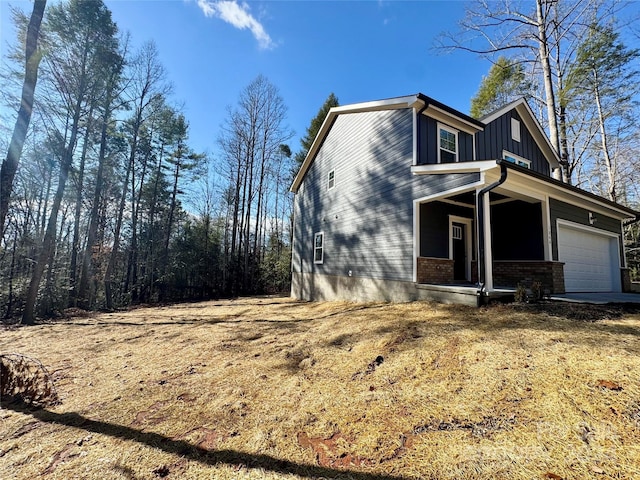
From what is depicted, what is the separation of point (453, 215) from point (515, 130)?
211 inches

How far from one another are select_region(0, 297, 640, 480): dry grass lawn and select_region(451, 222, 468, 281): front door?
3.81m

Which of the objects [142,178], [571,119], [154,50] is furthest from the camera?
[142,178]

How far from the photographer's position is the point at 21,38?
8688 mm

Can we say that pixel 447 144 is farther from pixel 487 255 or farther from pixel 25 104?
pixel 25 104

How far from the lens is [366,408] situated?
112 inches

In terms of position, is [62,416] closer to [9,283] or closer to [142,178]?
[9,283]

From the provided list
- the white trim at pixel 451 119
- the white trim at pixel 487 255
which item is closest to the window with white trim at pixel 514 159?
the white trim at pixel 451 119

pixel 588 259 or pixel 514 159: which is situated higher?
pixel 514 159

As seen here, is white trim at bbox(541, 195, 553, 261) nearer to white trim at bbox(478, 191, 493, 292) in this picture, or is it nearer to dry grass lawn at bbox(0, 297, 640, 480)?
dry grass lawn at bbox(0, 297, 640, 480)

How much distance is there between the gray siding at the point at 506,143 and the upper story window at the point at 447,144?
4.28 feet

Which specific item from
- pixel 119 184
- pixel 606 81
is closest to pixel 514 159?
pixel 606 81

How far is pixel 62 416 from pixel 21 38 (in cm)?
1194

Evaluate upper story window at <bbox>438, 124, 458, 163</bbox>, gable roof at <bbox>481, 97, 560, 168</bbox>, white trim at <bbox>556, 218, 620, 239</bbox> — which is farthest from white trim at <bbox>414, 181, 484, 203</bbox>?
gable roof at <bbox>481, 97, 560, 168</bbox>

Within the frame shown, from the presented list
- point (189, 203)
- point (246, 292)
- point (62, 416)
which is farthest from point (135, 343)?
point (189, 203)
